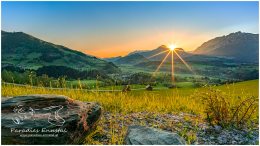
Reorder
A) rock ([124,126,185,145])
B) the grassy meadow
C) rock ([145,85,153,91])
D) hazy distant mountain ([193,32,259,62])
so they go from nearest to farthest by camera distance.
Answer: rock ([124,126,185,145])
the grassy meadow
hazy distant mountain ([193,32,259,62])
rock ([145,85,153,91])

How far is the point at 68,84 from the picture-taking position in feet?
53.5

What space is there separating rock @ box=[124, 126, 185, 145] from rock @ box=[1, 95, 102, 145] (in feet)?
3.59

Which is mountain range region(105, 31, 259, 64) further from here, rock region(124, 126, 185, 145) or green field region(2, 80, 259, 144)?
rock region(124, 126, 185, 145)

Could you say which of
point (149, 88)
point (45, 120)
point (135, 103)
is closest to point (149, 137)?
point (45, 120)

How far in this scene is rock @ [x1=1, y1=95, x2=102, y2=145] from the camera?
28.6 feet

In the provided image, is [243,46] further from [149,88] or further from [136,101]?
[136,101]

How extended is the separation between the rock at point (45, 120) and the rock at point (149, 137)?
1.09m

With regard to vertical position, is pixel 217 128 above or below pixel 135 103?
below

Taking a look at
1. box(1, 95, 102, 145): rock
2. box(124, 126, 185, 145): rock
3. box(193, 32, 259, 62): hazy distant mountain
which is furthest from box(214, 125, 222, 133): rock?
box(1, 95, 102, 145): rock

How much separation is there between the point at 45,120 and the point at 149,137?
229cm

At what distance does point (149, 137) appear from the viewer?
8.85m

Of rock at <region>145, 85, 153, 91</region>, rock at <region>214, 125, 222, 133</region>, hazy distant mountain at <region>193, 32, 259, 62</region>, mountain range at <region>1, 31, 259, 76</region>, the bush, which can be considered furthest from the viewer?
rock at <region>145, 85, 153, 91</region>

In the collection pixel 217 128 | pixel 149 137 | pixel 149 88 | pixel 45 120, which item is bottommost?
pixel 217 128

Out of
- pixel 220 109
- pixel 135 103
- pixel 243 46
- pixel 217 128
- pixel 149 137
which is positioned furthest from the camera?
pixel 243 46
